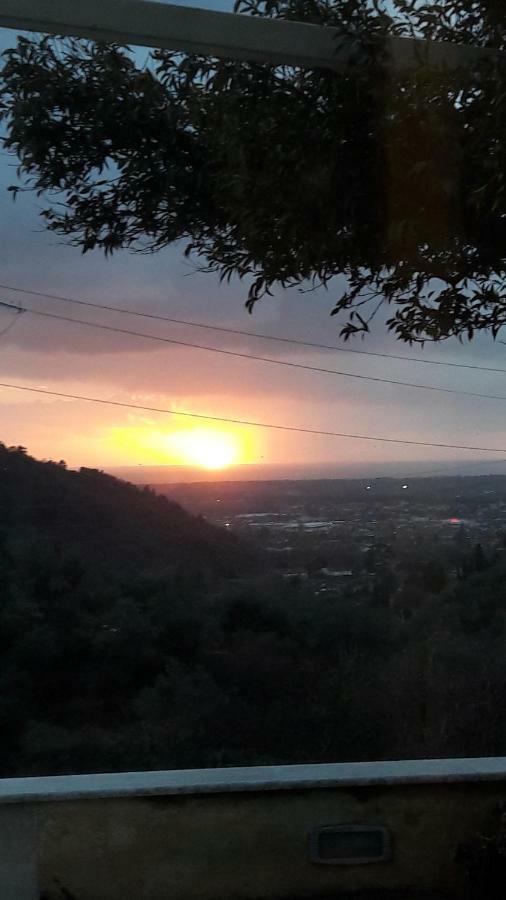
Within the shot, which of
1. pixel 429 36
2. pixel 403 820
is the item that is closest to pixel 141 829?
pixel 403 820

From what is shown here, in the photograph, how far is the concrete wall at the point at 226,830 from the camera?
145 inches

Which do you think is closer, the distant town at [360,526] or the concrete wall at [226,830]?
the concrete wall at [226,830]

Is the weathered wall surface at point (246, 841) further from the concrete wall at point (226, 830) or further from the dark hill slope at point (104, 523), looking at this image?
the dark hill slope at point (104, 523)

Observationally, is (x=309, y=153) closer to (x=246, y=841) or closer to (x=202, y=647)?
(x=246, y=841)

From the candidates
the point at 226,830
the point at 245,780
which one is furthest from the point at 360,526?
the point at 226,830

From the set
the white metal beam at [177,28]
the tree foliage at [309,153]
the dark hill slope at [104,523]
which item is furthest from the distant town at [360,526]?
the white metal beam at [177,28]

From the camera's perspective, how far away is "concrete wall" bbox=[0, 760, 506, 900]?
369cm

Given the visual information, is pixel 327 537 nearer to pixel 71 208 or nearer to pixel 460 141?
pixel 71 208

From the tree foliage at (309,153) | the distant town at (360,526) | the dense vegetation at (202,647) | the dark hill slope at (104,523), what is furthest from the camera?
the dark hill slope at (104,523)

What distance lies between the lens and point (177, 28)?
4.12 m

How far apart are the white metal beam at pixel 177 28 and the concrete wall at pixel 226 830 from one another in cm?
310

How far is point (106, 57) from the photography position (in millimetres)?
4379

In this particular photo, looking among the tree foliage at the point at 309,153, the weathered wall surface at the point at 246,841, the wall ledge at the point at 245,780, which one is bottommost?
the weathered wall surface at the point at 246,841

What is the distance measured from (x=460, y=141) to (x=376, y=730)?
4.19 metres
